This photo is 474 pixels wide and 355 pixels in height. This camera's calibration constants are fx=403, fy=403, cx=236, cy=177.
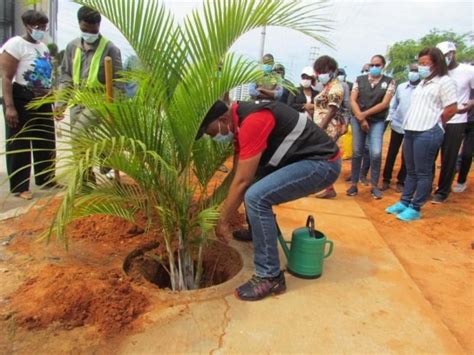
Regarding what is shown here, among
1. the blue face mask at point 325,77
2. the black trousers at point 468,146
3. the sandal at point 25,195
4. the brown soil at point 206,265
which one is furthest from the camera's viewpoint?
the black trousers at point 468,146

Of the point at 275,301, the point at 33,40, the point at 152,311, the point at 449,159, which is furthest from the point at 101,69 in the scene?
the point at 449,159

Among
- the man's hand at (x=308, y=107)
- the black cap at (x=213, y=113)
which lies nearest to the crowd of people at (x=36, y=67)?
the black cap at (x=213, y=113)

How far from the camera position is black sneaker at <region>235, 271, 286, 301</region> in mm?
2682

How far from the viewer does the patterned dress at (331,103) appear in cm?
483

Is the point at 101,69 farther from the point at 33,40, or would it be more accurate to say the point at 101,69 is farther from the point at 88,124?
the point at 88,124

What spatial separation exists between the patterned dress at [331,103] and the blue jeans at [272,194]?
2.23m

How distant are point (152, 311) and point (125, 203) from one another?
74 cm

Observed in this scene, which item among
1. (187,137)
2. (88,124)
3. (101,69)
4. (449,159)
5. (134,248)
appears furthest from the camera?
(449,159)

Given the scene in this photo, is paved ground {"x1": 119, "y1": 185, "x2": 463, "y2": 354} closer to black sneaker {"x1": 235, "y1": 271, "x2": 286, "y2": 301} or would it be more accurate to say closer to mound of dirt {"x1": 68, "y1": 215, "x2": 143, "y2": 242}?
black sneaker {"x1": 235, "y1": 271, "x2": 286, "y2": 301}

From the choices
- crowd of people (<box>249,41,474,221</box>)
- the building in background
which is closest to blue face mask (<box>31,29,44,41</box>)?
crowd of people (<box>249,41,474,221</box>)

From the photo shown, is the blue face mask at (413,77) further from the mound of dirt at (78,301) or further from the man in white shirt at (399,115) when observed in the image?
the mound of dirt at (78,301)

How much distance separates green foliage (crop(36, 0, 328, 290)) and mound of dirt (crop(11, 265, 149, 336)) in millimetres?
461

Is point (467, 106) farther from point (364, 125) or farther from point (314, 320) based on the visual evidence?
point (314, 320)

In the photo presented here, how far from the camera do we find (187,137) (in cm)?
255
